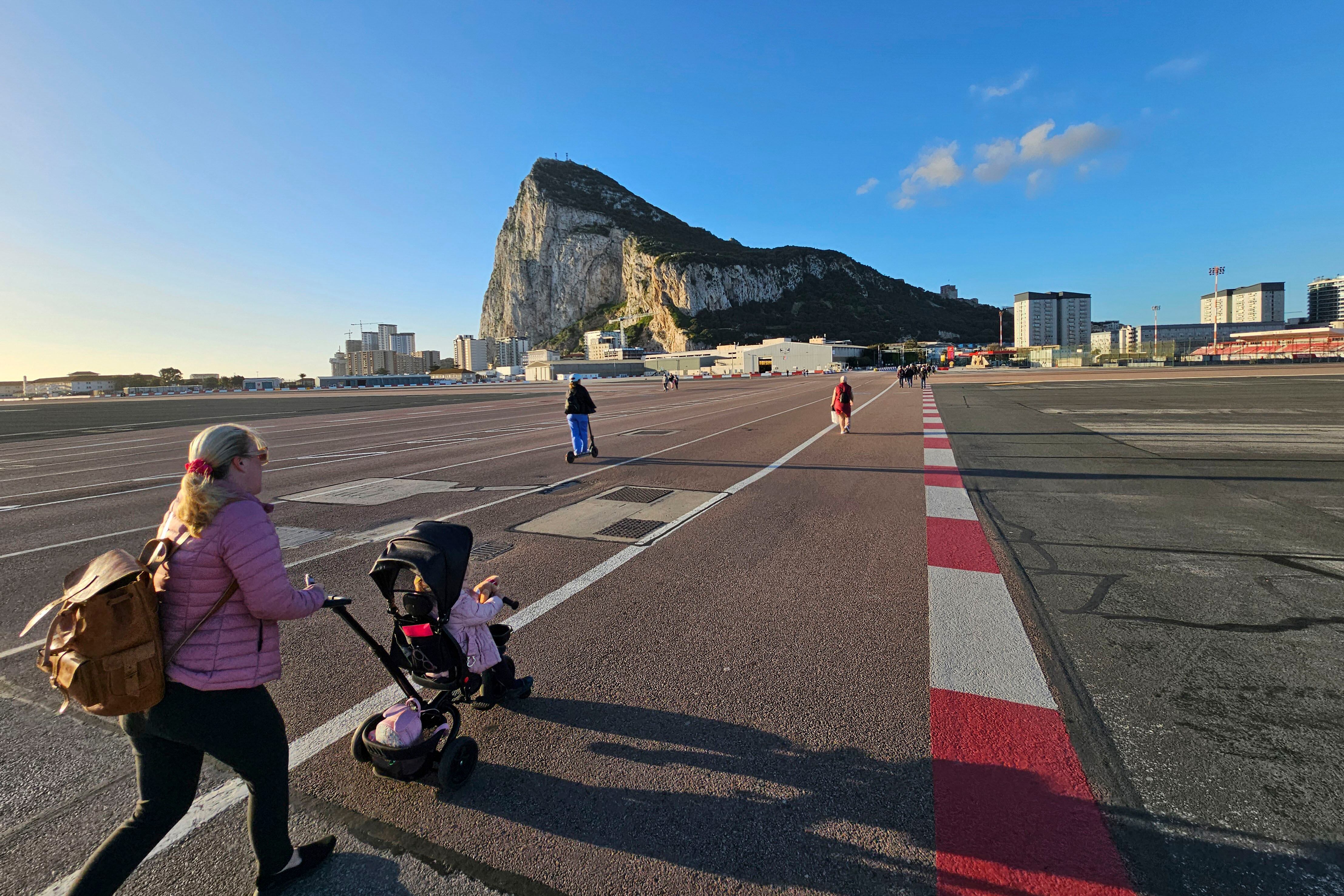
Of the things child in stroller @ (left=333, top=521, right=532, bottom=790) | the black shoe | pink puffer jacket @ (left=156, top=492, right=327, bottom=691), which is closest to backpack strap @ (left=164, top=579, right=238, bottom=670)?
pink puffer jacket @ (left=156, top=492, right=327, bottom=691)

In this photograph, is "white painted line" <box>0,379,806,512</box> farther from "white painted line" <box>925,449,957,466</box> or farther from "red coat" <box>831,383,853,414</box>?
"white painted line" <box>925,449,957,466</box>

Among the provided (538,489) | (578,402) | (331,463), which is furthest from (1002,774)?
(331,463)

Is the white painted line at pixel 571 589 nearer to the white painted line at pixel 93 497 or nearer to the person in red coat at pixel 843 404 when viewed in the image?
the white painted line at pixel 93 497

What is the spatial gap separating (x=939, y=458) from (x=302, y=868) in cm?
1117

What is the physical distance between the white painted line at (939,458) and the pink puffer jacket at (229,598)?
33.5 feet

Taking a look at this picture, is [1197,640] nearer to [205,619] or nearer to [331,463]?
[205,619]

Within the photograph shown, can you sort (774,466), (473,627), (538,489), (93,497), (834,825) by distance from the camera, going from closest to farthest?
(834,825) → (473,627) → (538,489) → (93,497) → (774,466)

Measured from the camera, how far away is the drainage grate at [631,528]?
6508mm

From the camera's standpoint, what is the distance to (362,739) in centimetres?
275

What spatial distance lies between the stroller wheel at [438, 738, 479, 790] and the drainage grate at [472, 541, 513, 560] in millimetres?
3035

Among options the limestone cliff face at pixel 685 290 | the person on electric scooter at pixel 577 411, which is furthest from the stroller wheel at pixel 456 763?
the limestone cliff face at pixel 685 290

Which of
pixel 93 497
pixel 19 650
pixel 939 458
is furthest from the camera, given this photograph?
pixel 939 458

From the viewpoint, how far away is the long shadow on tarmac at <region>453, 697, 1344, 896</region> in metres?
2.14

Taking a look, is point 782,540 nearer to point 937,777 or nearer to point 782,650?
point 782,650
